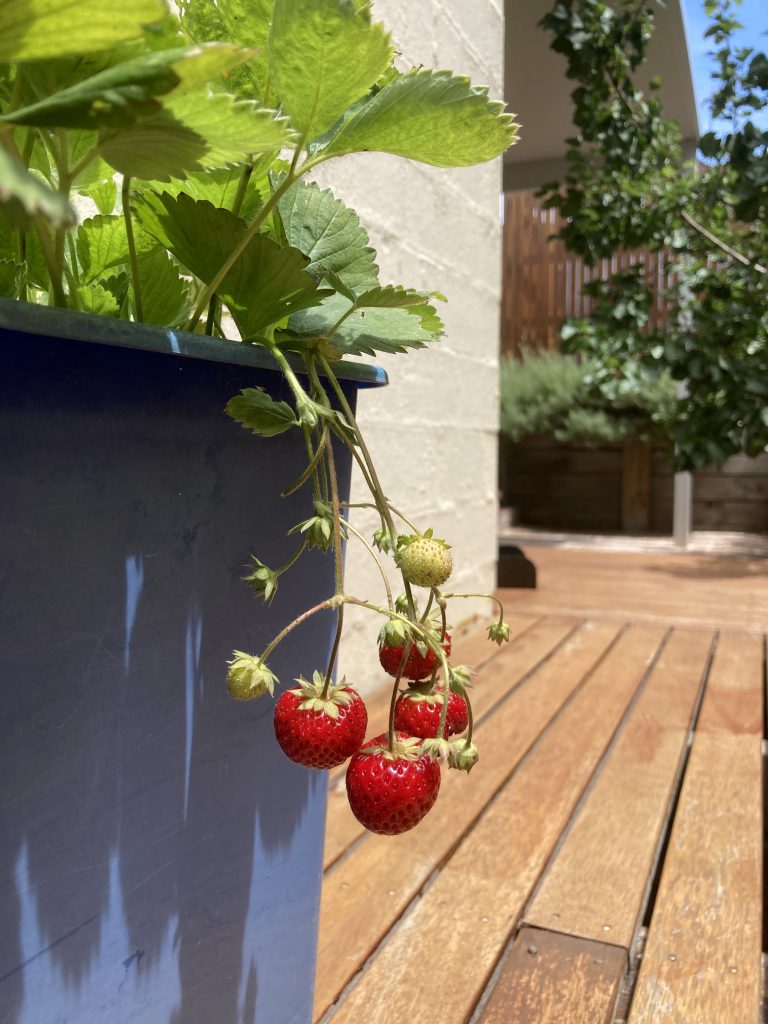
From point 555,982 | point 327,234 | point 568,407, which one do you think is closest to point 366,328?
point 327,234

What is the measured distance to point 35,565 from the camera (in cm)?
39

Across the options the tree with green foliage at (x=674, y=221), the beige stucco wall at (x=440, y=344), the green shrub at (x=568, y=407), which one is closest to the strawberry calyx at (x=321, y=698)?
the beige stucco wall at (x=440, y=344)

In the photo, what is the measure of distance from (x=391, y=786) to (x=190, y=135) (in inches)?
12.7

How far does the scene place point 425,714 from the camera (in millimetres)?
485

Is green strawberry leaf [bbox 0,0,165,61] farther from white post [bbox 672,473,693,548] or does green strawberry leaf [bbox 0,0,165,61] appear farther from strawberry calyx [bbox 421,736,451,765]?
white post [bbox 672,473,693,548]

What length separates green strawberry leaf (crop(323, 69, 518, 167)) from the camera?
42 cm

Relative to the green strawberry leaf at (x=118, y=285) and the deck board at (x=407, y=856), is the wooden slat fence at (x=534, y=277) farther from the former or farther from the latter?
the green strawberry leaf at (x=118, y=285)

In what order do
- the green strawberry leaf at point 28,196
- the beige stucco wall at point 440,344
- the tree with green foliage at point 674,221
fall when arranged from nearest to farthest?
the green strawberry leaf at point 28,196, the beige stucco wall at point 440,344, the tree with green foliage at point 674,221

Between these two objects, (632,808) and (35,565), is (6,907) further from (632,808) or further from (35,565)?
(632,808)

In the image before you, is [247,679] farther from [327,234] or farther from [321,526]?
[327,234]

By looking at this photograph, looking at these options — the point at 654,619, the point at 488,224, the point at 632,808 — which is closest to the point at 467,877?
the point at 632,808

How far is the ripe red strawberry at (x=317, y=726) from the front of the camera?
0.44m

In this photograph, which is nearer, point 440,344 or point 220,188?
point 220,188

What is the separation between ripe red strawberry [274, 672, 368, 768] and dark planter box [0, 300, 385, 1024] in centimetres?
6
